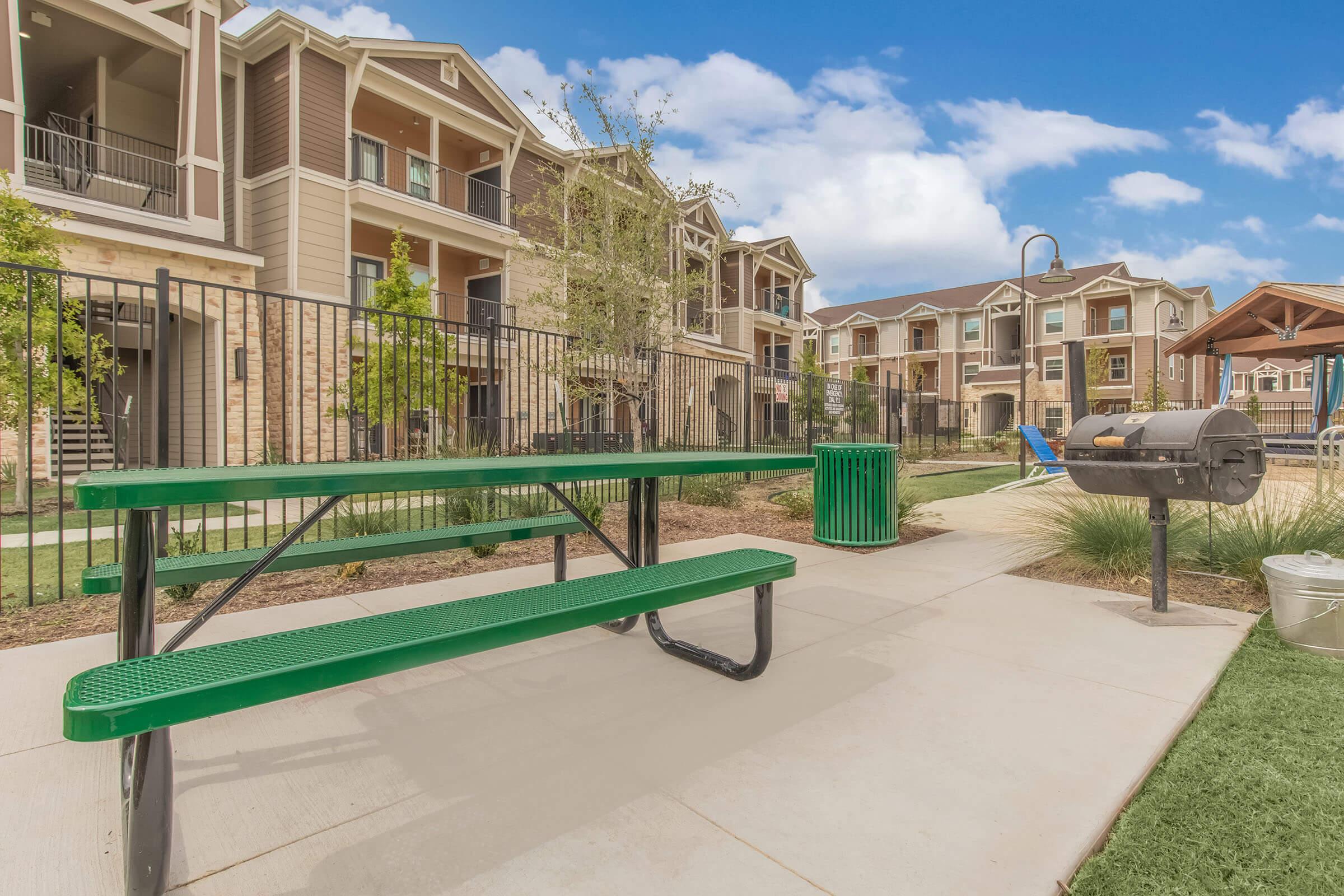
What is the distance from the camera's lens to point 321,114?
50.1ft

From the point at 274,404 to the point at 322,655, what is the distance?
47.5ft

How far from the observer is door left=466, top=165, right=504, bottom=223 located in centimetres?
1919

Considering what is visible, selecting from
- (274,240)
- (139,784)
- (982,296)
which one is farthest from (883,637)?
(982,296)

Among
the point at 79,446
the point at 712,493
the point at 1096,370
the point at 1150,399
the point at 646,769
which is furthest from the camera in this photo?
the point at 1096,370

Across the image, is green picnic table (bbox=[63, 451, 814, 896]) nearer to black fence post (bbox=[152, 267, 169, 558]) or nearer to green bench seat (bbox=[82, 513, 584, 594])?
green bench seat (bbox=[82, 513, 584, 594])

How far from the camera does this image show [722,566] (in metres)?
2.92

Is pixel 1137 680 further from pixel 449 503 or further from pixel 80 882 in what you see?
pixel 449 503

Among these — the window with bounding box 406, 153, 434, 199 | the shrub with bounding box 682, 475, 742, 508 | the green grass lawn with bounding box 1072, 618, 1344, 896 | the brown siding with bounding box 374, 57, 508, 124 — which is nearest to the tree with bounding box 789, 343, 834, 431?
the shrub with bounding box 682, 475, 742, 508

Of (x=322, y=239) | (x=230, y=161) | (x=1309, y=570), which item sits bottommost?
(x=1309, y=570)

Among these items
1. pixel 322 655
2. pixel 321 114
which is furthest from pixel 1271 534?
pixel 321 114

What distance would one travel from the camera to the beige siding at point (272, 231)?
1481cm

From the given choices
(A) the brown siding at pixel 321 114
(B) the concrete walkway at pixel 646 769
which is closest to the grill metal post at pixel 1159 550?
(B) the concrete walkway at pixel 646 769

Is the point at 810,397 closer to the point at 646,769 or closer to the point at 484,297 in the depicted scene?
the point at 646,769

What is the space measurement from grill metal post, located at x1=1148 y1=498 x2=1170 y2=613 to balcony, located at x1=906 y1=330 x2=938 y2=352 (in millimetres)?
48294
